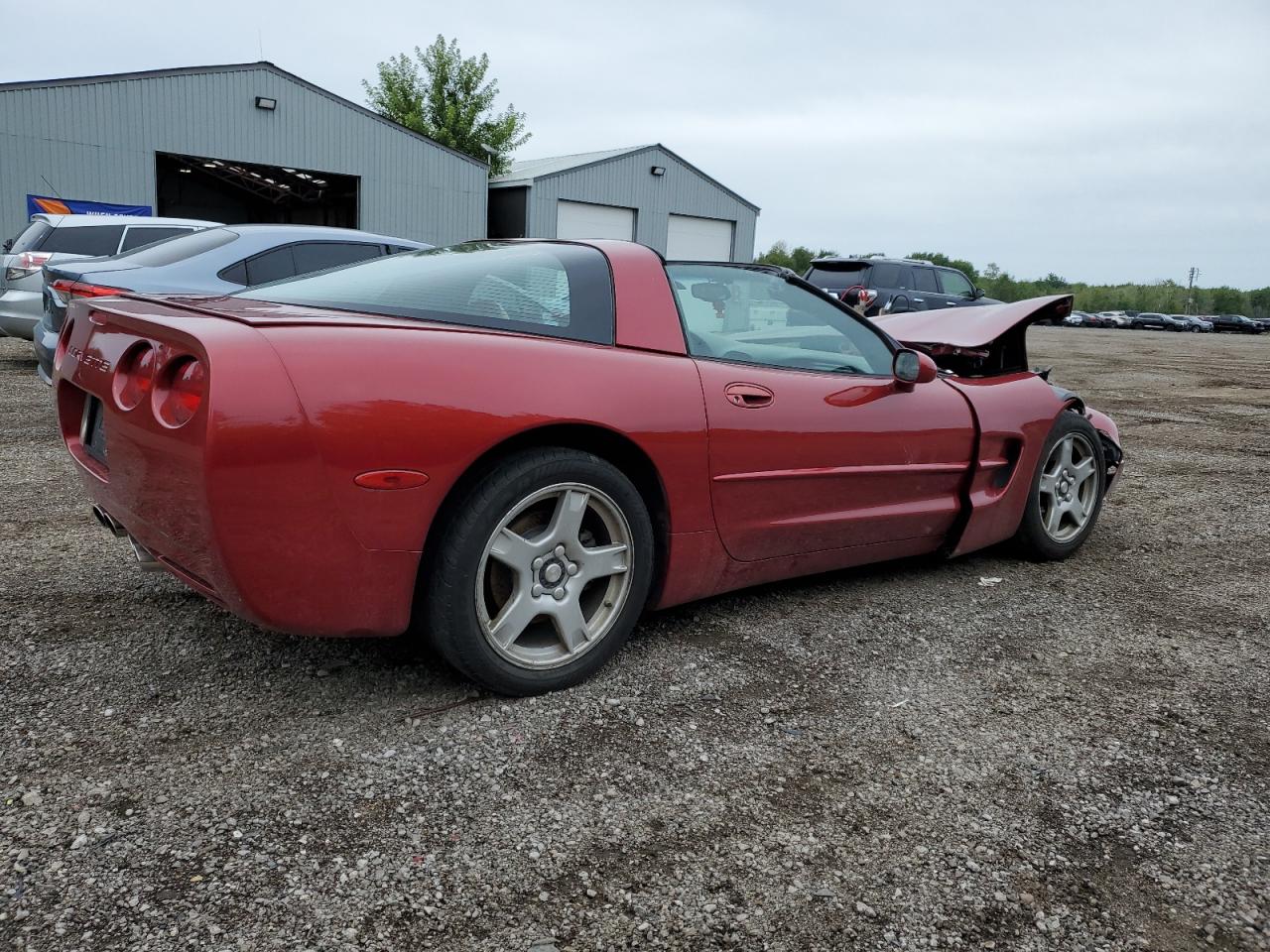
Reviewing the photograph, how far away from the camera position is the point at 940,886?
6.38ft

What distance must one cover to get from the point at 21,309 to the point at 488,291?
332 inches

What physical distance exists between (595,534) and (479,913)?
120 cm

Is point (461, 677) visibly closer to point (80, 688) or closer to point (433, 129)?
point (80, 688)

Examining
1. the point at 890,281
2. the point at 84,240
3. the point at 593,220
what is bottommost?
the point at 84,240

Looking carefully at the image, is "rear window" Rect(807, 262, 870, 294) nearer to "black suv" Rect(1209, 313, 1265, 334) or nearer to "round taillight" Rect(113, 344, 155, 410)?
"round taillight" Rect(113, 344, 155, 410)

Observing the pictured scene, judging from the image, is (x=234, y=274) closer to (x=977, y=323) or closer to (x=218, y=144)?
(x=977, y=323)

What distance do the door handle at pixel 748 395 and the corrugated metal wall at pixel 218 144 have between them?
1923 cm

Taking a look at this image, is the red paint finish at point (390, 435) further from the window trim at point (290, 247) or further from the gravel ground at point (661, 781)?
the window trim at point (290, 247)

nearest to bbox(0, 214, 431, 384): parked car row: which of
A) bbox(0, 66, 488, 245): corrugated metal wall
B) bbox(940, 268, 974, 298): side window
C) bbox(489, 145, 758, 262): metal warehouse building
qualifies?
bbox(940, 268, 974, 298): side window

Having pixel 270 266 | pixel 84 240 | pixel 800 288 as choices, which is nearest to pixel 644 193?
pixel 84 240

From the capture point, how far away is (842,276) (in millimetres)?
16938

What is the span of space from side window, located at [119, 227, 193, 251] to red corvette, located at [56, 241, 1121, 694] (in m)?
7.95

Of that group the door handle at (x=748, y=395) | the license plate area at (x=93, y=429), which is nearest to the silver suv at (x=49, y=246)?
the license plate area at (x=93, y=429)

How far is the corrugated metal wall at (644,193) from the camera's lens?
83.8 ft
